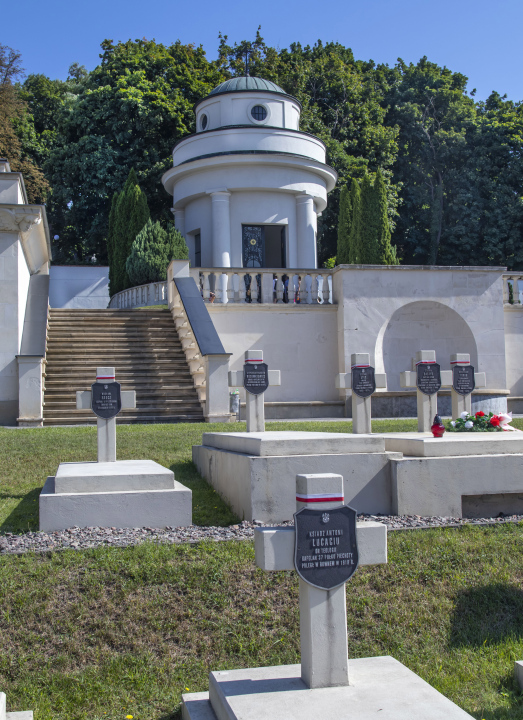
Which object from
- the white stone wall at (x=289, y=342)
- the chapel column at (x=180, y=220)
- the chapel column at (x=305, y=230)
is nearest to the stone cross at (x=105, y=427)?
the white stone wall at (x=289, y=342)

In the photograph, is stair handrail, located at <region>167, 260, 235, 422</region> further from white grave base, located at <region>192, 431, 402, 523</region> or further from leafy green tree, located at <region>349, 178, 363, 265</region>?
leafy green tree, located at <region>349, 178, 363, 265</region>

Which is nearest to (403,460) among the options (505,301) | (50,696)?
(50,696)

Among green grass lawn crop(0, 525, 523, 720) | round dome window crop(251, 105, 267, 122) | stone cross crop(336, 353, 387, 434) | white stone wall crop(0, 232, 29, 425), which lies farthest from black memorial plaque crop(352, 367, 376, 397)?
round dome window crop(251, 105, 267, 122)

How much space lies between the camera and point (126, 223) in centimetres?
2811

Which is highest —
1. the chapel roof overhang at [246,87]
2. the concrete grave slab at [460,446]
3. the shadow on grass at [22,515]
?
the chapel roof overhang at [246,87]

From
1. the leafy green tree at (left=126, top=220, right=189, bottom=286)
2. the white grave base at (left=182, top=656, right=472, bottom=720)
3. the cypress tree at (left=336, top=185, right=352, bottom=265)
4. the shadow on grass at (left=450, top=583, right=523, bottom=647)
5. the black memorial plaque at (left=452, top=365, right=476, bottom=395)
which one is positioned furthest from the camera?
the cypress tree at (left=336, top=185, right=352, bottom=265)

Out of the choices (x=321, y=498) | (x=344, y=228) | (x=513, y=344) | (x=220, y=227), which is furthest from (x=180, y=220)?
(x=321, y=498)

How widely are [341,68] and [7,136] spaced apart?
696 inches

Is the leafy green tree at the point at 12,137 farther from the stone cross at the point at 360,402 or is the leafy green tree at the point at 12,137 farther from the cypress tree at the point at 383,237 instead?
the stone cross at the point at 360,402

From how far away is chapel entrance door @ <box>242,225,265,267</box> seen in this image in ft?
88.0

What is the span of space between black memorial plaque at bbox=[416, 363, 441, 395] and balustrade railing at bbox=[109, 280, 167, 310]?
12.7 m

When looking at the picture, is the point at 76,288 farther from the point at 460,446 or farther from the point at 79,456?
the point at 460,446

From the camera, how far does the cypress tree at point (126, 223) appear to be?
27.5 metres

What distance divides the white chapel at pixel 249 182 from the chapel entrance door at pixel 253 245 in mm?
35
